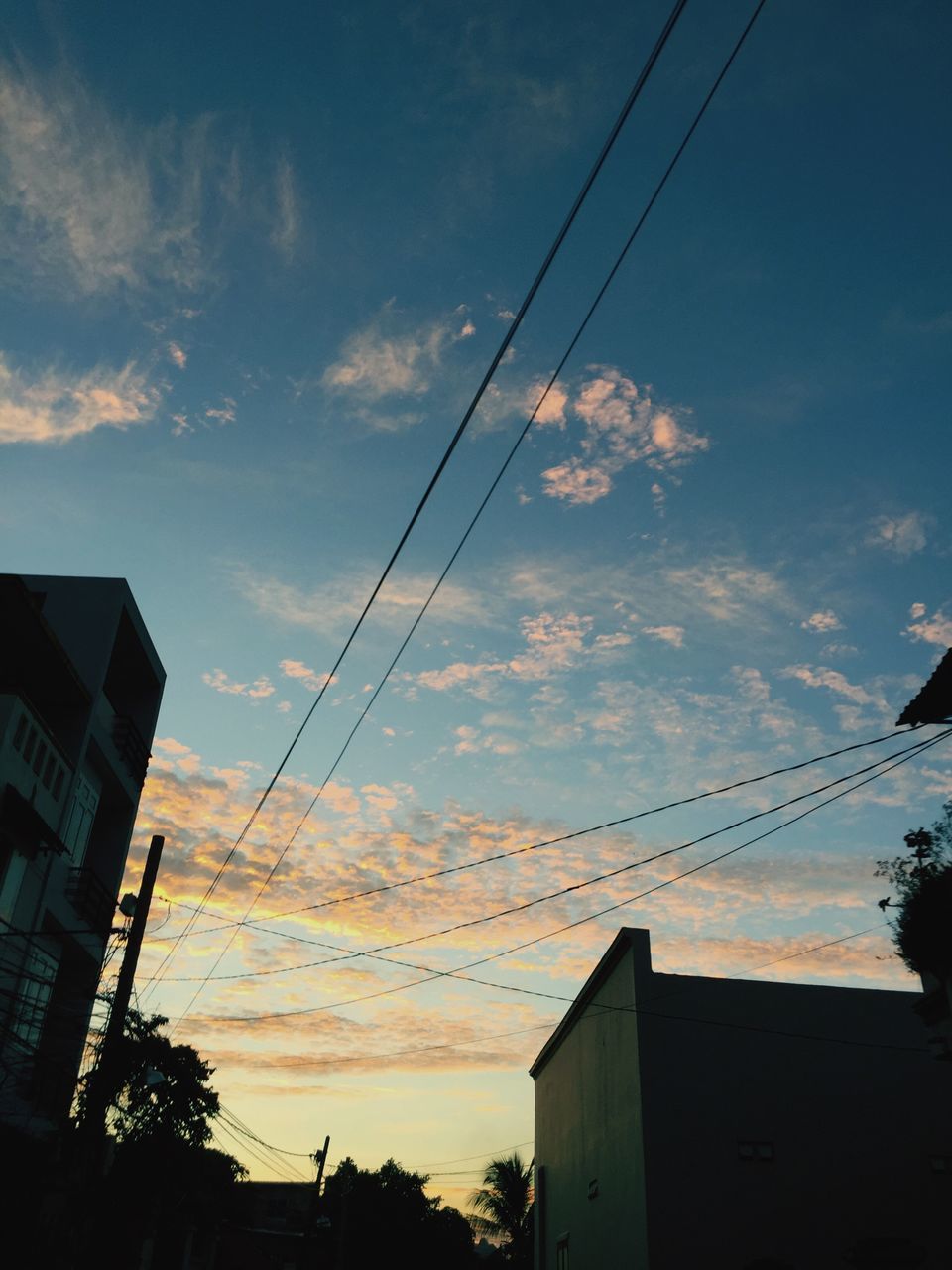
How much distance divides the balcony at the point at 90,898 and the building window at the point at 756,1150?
14352mm

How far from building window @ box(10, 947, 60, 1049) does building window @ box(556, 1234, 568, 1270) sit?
14456 mm

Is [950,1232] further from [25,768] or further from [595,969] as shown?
[25,768]

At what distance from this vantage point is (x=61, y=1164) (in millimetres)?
20219

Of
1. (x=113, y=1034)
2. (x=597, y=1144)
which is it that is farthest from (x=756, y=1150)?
(x=113, y=1034)

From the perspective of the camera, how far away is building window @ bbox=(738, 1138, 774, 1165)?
18.3 meters

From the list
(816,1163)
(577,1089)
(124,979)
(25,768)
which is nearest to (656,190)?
(124,979)

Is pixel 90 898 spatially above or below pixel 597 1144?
above

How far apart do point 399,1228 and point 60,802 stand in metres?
55.1

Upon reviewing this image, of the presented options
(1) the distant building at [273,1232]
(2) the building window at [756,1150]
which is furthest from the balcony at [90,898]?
(1) the distant building at [273,1232]

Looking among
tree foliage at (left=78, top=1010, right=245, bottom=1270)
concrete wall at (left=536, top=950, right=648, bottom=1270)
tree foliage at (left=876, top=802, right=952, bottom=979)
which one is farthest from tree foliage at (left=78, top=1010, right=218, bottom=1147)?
tree foliage at (left=876, top=802, right=952, bottom=979)

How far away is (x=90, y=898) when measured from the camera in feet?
75.6

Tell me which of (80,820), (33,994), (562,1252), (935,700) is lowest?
(562,1252)

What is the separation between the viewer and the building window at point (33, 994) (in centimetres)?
1950

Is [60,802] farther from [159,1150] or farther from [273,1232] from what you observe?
[273,1232]
